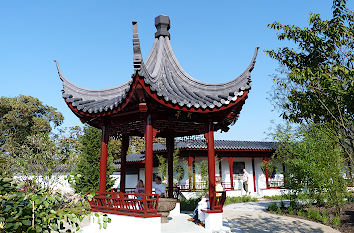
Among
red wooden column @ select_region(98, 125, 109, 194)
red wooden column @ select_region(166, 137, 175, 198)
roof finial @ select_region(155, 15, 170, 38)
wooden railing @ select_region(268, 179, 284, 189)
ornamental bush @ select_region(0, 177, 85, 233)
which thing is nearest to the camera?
ornamental bush @ select_region(0, 177, 85, 233)

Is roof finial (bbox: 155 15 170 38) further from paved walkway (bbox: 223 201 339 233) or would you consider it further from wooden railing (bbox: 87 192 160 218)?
paved walkway (bbox: 223 201 339 233)

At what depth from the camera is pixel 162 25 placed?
30.8ft

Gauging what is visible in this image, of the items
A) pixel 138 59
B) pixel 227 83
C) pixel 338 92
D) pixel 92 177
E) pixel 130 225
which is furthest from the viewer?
pixel 92 177

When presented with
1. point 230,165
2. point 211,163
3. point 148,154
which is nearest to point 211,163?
point 211,163

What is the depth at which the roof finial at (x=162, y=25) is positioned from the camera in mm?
9375

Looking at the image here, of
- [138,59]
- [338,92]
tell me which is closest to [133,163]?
[138,59]

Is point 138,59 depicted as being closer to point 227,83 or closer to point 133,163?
point 227,83

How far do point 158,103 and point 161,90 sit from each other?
0.58 metres

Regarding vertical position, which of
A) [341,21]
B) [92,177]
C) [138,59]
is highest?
[341,21]

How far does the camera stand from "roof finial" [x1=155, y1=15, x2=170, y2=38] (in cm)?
938

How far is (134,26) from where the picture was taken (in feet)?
18.6

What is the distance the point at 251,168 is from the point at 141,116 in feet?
56.7

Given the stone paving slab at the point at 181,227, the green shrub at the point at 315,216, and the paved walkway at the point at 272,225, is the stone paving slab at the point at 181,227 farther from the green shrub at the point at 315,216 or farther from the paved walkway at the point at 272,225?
the green shrub at the point at 315,216

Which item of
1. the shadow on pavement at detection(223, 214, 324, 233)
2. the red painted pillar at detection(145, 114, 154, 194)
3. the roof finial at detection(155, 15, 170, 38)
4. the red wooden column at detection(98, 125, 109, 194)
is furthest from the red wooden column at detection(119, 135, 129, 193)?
the roof finial at detection(155, 15, 170, 38)
